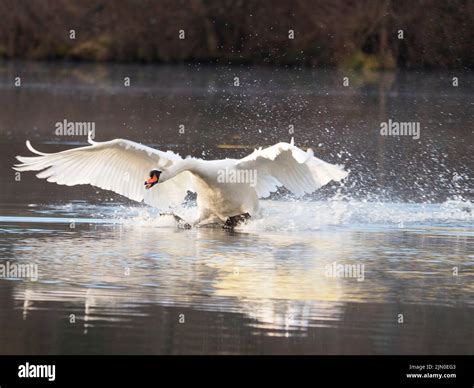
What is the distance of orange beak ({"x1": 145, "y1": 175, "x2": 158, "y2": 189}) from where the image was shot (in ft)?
54.7

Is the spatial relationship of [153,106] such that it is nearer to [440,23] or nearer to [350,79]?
[350,79]

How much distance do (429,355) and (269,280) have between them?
2.93 meters

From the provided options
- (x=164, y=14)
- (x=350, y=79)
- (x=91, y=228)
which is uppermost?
(x=164, y=14)

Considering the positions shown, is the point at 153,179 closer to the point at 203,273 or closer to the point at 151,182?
the point at 151,182

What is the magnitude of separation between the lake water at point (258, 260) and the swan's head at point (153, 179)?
580 millimetres

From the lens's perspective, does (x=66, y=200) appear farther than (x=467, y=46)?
No

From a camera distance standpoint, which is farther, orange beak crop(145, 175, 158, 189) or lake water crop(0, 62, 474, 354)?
orange beak crop(145, 175, 158, 189)

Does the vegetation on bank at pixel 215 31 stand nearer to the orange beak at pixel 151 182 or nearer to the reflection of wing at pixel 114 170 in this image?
the reflection of wing at pixel 114 170

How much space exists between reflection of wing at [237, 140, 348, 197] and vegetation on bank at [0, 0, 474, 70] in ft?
122

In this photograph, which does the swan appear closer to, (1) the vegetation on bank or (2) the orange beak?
(2) the orange beak

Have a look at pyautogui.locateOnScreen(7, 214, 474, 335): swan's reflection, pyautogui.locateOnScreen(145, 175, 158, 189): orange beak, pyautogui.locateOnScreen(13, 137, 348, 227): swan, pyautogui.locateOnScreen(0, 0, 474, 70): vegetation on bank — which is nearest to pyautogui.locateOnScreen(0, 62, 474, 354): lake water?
pyautogui.locateOnScreen(7, 214, 474, 335): swan's reflection

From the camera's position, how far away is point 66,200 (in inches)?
758

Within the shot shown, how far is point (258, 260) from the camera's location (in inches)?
582

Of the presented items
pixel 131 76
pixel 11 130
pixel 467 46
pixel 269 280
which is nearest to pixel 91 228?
pixel 269 280
